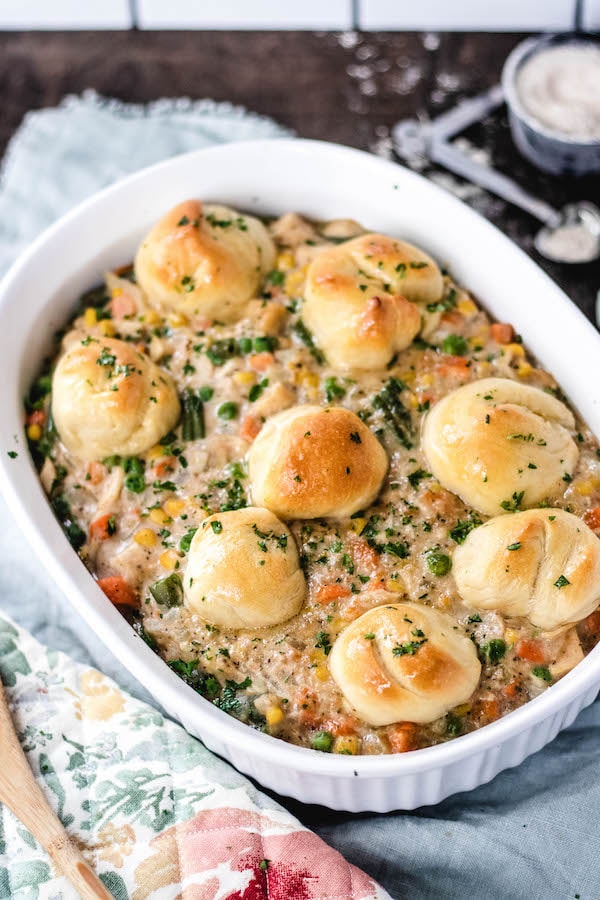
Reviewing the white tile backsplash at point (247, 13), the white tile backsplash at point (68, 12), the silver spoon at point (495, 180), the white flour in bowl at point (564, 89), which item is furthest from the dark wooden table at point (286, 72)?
the white tile backsplash at point (68, 12)

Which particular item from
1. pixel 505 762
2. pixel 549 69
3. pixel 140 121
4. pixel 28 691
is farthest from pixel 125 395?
pixel 549 69

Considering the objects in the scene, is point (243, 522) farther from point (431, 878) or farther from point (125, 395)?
point (431, 878)

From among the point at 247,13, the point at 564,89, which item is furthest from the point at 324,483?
the point at 247,13

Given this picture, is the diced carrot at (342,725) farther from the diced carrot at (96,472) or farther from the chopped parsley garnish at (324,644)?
the diced carrot at (96,472)

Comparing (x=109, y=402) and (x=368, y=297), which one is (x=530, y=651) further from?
(x=109, y=402)

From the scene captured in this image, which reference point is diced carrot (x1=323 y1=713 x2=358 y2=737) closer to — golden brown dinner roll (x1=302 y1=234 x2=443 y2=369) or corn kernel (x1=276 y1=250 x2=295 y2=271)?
golden brown dinner roll (x1=302 y1=234 x2=443 y2=369)

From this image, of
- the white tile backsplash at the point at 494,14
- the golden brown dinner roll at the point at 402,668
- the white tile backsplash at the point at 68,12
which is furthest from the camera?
the white tile backsplash at the point at 68,12
